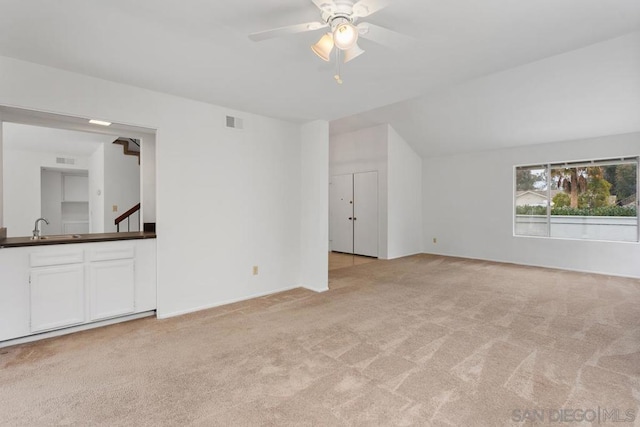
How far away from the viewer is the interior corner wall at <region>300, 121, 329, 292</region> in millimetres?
4355

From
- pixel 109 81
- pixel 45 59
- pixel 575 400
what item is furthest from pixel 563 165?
pixel 45 59

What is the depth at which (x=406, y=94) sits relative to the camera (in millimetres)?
3336

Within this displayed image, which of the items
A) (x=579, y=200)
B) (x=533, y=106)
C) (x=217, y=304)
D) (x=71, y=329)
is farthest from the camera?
(x=579, y=200)

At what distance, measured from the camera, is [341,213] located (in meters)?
7.73

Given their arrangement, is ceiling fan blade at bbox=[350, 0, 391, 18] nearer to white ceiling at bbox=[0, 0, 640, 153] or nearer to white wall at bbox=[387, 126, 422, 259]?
white ceiling at bbox=[0, 0, 640, 153]

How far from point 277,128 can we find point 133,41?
2.14m

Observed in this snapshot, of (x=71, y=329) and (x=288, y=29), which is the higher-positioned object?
(x=288, y=29)

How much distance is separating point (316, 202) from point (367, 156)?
125 inches

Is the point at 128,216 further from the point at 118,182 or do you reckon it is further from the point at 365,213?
the point at 365,213

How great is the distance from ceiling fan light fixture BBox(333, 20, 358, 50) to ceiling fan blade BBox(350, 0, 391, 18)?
0.08 metres

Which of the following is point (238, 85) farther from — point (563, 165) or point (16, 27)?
point (563, 165)

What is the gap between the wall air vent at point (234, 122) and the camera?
12.4ft

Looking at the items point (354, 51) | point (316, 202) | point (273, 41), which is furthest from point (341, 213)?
point (354, 51)

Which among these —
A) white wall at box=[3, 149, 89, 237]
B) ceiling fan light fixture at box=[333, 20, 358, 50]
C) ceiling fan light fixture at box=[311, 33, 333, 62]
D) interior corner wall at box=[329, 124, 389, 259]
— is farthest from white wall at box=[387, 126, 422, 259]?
white wall at box=[3, 149, 89, 237]
